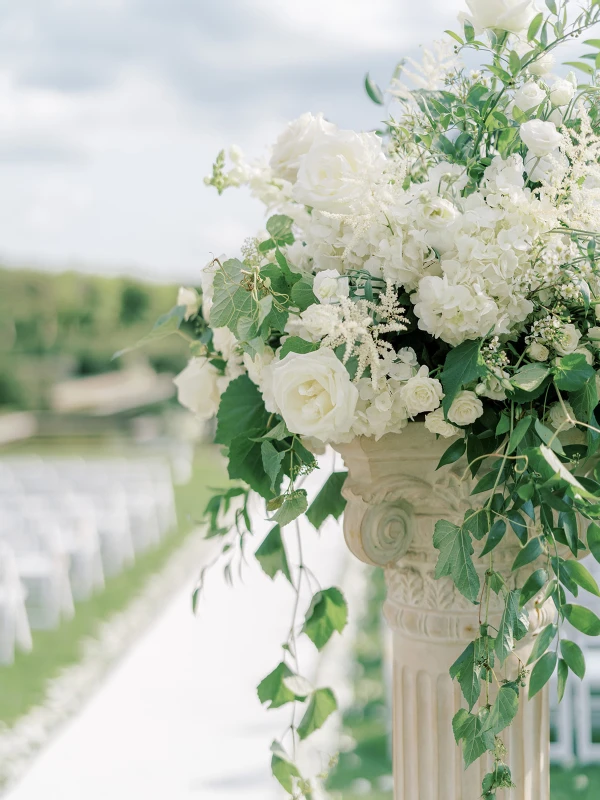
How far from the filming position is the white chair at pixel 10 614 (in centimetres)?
514

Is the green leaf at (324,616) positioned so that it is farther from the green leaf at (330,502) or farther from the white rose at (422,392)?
the white rose at (422,392)

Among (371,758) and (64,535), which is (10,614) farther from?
(371,758)

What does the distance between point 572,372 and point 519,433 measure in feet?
0.33

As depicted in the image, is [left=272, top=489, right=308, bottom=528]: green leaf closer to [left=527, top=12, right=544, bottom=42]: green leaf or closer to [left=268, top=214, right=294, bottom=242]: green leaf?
[left=268, top=214, right=294, bottom=242]: green leaf

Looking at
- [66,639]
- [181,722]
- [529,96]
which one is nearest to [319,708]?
[529,96]

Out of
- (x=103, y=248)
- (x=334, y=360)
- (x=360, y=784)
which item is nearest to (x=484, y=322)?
(x=334, y=360)

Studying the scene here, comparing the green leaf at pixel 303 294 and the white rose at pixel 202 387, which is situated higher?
the green leaf at pixel 303 294

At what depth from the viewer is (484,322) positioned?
3.33 feet

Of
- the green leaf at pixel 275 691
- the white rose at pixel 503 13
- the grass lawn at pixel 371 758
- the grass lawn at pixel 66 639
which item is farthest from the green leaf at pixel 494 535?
the grass lawn at pixel 371 758

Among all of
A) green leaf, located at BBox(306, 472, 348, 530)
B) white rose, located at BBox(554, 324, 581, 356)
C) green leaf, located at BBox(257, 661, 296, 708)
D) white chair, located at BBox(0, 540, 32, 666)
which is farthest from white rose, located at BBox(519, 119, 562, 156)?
white chair, located at BBox(0, 540, 32, 666)

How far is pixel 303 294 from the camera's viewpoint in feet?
3.48

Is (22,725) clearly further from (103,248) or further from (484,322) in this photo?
(103,248)

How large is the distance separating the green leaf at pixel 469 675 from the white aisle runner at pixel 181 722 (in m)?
2.73

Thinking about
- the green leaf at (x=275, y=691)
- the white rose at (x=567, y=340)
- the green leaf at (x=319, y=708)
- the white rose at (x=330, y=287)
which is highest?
the white rose at (x=330, y=287)
